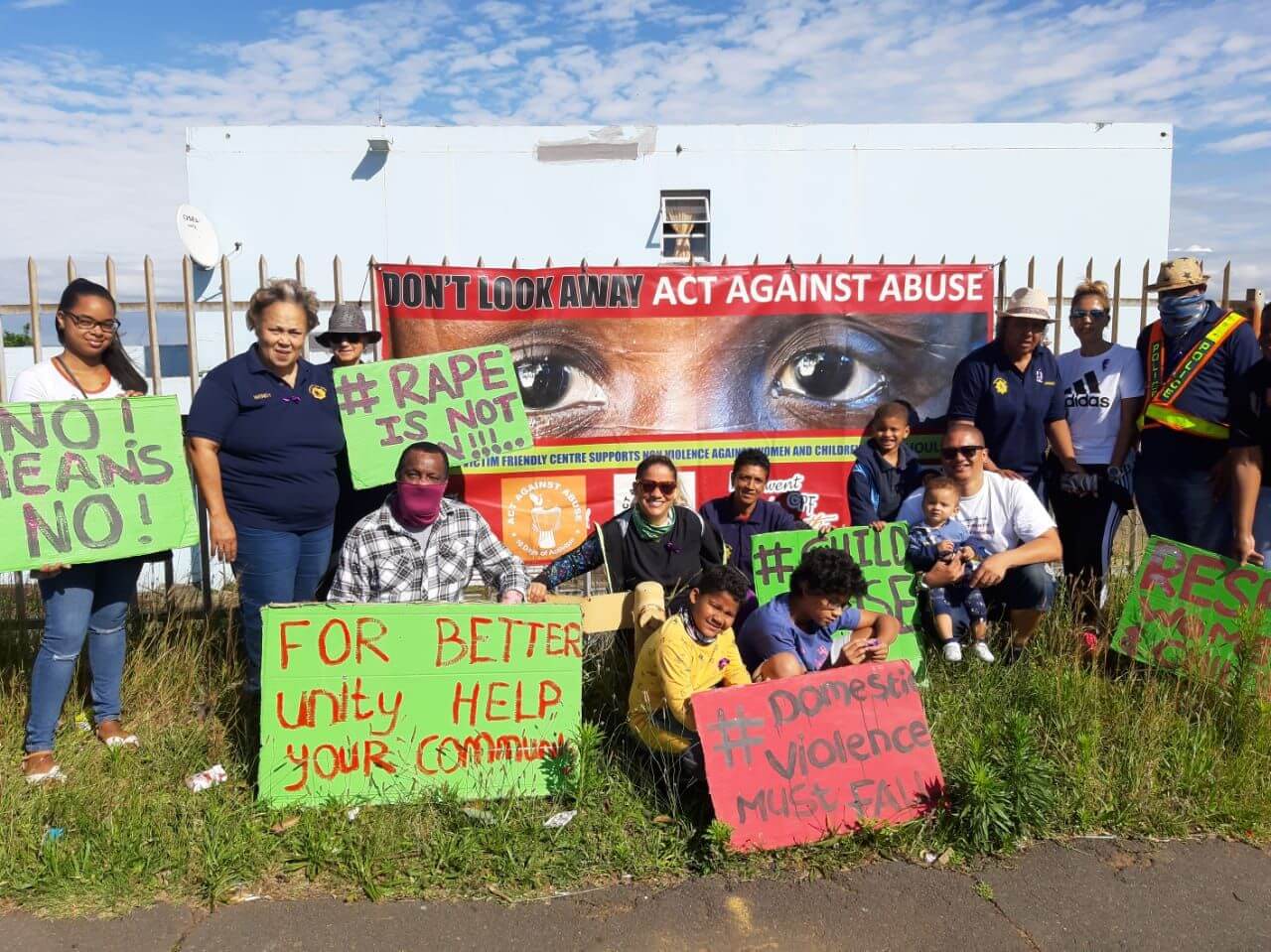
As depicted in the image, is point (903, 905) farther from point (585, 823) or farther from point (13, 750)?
point (13, 750)

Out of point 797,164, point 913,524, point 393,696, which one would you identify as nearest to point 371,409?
point 393,696

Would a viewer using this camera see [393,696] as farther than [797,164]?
No

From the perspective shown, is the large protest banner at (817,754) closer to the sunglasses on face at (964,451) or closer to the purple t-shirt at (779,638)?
the purple t-shirt at (779,638)

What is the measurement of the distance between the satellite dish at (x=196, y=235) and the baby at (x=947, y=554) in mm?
6817

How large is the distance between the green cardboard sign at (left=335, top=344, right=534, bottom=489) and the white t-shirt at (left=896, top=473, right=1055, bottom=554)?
7.10 feet

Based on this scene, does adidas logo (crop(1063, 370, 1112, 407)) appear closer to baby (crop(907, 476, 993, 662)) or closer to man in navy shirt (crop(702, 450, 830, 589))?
baby (crop(907, 476, 993, 662))

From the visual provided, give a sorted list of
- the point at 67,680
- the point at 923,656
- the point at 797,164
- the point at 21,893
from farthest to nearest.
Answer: the point at 797,164, the point at 923,656, the point at 67,680, the point at 21,893

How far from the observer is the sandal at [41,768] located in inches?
138

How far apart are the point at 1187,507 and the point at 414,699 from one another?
3604mm

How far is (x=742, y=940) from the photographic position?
2734 mm

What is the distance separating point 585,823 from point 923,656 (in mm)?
1983

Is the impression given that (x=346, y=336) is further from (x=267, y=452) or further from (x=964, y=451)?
(x=964, y=451)

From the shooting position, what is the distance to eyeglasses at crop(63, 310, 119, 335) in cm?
350

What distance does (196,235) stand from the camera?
8773 mm
